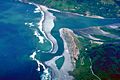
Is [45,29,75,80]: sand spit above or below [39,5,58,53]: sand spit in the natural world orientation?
below

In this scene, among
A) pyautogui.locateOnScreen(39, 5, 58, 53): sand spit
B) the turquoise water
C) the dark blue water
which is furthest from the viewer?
the turquoise water

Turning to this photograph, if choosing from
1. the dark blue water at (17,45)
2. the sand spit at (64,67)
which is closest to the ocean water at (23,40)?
the dark blue water at (17,45)

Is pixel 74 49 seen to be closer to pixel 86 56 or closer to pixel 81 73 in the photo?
pixel 86 56

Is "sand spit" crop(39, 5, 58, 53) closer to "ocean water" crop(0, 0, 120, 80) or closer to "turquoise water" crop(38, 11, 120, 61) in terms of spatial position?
"ocean water" crop(0, 0, 120, 80)

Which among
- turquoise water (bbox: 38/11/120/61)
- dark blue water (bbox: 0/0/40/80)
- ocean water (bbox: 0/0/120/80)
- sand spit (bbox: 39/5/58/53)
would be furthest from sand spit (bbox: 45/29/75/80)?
turquoise water (bbox: 38/11/120/61)

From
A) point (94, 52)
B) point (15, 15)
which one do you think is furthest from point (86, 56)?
point (15, 15)

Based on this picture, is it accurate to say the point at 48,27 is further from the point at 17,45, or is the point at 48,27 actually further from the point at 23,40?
the point at 17,45

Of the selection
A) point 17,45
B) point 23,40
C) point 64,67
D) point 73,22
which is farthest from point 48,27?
point 64,67

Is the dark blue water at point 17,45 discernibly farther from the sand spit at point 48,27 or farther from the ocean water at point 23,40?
the sand spit at point 48,27

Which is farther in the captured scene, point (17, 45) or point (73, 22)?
point (73, 22)
